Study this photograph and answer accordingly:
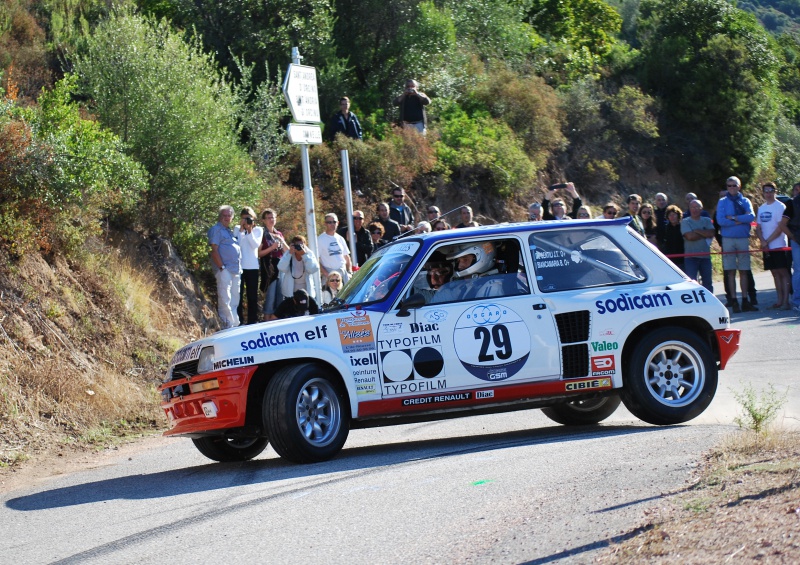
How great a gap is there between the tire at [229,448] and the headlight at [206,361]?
0.96m

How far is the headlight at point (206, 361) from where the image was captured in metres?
9.31

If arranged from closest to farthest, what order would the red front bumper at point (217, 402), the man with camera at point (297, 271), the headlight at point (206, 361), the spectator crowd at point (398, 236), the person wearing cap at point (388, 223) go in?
the red front bumper at point (217, 402) → the headlight at point (206, 361) → the man with camera at point (297, 271) → the spectator crowd at point (398, 236) → the person wearing cap at point (388, 223)

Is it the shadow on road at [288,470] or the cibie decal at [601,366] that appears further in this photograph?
the cibie decal at [601,366]

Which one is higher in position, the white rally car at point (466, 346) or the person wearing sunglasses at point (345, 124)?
the person wearing sunglasses at point (345, 124)

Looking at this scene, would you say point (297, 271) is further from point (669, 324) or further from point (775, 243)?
point (775, 243)

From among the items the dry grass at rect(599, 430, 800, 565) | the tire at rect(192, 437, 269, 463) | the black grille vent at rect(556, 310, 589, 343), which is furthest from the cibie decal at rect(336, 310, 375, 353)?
the dry grass at rect(599, 430, 800, 565)

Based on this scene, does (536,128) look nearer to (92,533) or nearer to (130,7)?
(130,7)

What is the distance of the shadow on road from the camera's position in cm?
861

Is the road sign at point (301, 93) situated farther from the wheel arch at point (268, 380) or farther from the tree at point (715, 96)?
the tree at point (715, 96)

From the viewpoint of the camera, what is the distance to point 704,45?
40.8m

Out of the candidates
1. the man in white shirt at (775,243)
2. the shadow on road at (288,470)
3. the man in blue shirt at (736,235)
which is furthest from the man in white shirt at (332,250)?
the man in white shirt at (775,243)

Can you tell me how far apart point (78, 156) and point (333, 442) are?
7.19 meters

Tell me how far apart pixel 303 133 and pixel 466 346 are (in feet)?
17.5

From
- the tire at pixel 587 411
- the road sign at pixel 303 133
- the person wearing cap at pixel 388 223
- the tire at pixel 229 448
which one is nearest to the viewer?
the tire at pixel 229 448
